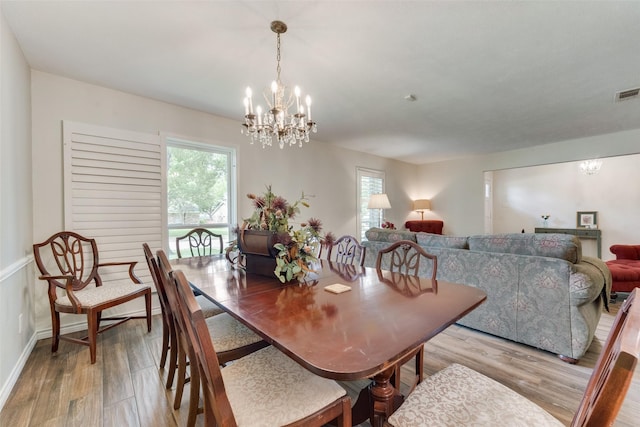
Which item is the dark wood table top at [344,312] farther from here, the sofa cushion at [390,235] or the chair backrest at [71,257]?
the chair backrest at [71,257]

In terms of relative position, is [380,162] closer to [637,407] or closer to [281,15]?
[281,15]

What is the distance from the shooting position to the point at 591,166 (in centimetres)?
541

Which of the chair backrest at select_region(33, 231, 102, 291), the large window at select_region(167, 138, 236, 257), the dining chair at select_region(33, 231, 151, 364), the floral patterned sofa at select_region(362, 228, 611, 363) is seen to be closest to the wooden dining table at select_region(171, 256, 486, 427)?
the dining chair at select_region(33, 231, 151, 364)

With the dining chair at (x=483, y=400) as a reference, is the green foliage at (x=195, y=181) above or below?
above

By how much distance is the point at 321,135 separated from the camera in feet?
14.4

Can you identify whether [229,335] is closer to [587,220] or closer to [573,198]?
[587,220]

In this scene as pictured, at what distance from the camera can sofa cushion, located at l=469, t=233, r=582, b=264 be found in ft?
6.92

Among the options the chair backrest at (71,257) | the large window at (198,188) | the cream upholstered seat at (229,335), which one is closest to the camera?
the cream upholstered seat at (229,335)

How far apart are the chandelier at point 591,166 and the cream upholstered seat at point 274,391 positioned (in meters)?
7.03

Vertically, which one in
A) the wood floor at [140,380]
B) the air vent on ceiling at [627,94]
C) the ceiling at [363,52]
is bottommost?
the wood floor at [140,380]

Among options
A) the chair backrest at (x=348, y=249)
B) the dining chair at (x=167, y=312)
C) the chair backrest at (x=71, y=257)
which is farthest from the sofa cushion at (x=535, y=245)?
the chair backrest at (x=71, y=257)

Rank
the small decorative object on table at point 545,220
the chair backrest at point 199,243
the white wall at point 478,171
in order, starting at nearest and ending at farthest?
the chair backrest at point 199,243
the white wall at point 478,171
the small decorative object on table at point 545,220

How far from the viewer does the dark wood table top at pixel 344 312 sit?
818 mm

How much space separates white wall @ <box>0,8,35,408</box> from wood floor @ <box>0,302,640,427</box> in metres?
0.18
